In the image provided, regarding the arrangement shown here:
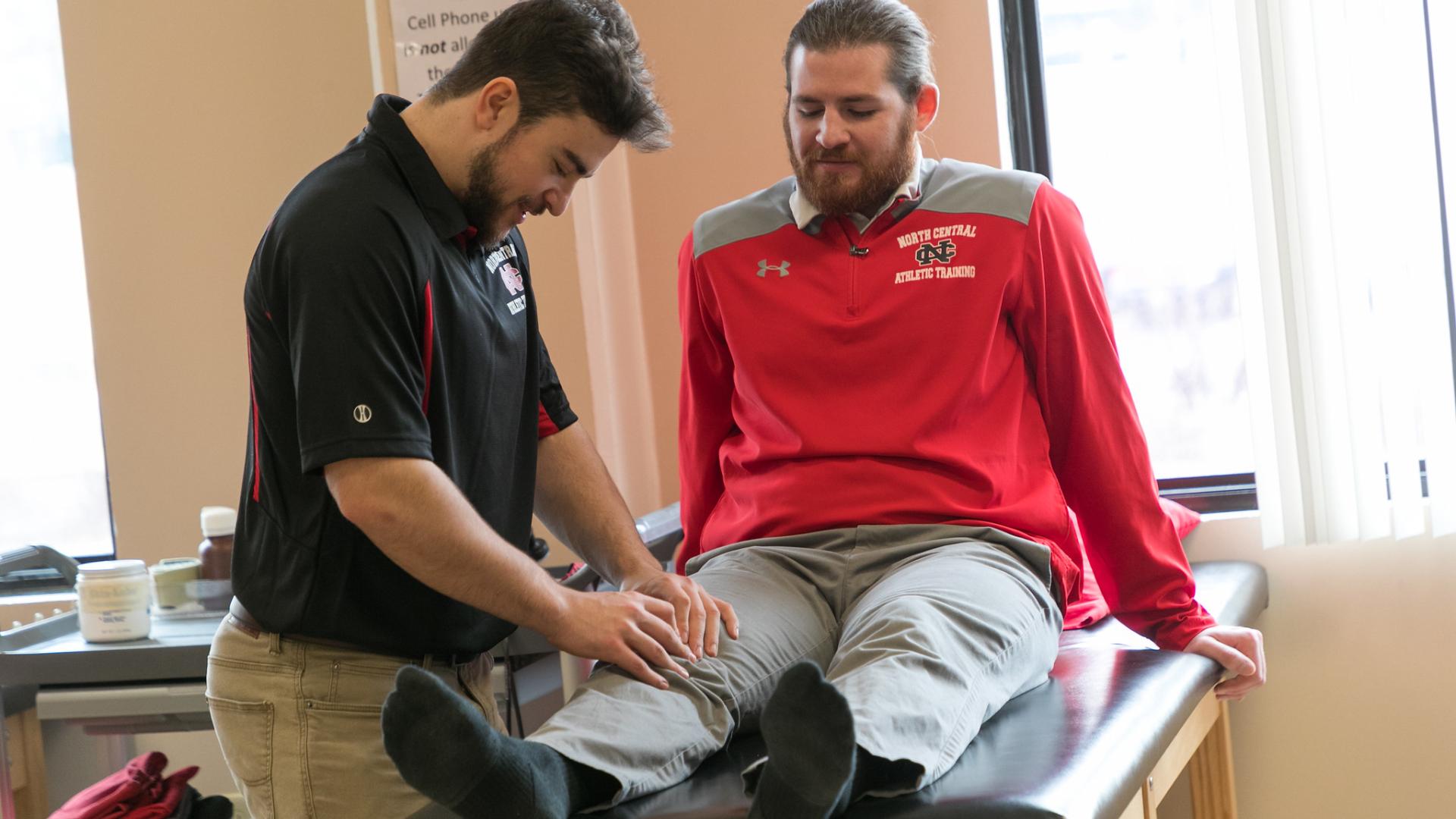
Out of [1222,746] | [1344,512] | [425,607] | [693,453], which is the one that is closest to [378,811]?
[425,607]

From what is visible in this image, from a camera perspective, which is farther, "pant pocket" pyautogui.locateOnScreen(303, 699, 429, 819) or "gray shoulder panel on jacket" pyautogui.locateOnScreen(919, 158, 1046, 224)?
"gray shoulder panel on jacket" pyautogui.locateOnScreen(919, 158, 1046, 224)

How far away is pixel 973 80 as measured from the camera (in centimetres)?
265

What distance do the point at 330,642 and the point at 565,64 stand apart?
0.75m

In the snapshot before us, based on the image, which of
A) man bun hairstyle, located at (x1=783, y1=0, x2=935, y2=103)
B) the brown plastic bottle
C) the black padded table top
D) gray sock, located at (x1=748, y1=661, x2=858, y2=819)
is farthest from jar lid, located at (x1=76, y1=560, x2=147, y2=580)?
gray sock, located at (x1=748, y1=661, x2=858, y2=819)

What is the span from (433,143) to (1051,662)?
3.39 ft

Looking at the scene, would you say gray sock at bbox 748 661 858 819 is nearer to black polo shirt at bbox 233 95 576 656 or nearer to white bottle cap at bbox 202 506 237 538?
black polo shirt at bbox 233 95 576 656

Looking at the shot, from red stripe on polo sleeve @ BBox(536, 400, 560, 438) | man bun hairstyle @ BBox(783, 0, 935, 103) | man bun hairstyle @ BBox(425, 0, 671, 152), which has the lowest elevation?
red stripe on polo sleeve @ BBox(536, 400, 560, 438)

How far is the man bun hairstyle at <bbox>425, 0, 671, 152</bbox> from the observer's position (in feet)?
5.26

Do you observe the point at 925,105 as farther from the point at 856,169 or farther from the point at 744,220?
the point at 744,220

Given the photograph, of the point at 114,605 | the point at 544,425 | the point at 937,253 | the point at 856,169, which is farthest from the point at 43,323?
the point at 937,253

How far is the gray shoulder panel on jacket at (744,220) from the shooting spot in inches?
83.8

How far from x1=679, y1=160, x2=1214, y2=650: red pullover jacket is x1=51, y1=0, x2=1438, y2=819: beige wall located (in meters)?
0.69

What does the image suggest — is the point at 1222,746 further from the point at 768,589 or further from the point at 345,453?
the point at 345,453

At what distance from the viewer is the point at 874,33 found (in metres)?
2.03
